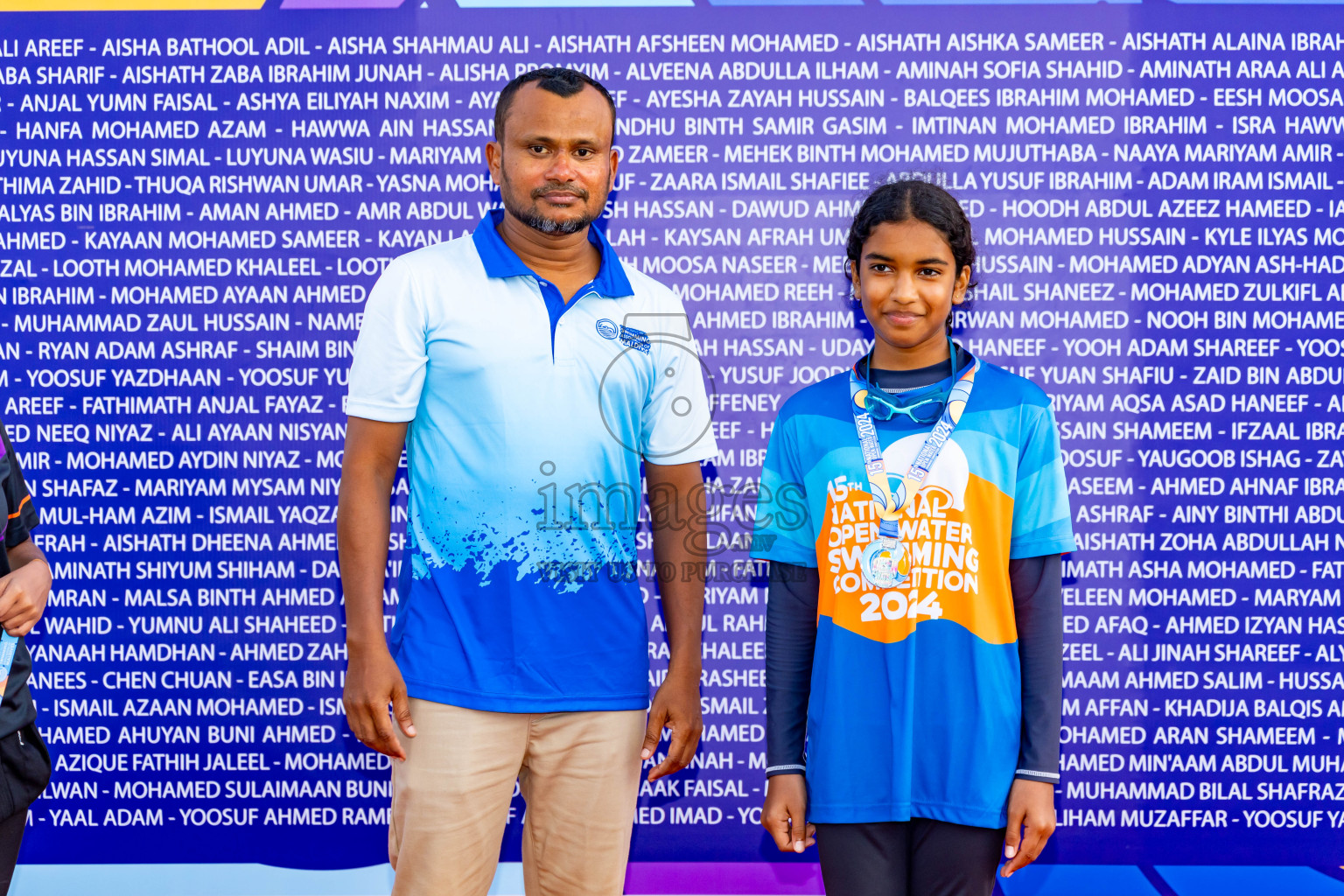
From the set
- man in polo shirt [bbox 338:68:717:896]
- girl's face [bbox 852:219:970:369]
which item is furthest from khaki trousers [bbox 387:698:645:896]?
girl's face [bbox 852:219:970:369]

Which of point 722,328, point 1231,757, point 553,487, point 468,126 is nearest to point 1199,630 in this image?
point 1231,757

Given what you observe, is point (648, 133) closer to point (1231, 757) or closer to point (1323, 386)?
point (1323, 386)

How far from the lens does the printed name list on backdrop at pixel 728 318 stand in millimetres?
2596

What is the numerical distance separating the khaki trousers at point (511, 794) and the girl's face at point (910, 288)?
0.96m

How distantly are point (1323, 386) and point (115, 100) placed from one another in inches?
139

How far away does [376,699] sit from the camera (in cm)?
180

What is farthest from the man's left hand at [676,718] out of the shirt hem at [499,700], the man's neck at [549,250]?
the man's neck at [549,250]

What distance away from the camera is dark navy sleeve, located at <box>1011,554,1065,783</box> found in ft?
5.44

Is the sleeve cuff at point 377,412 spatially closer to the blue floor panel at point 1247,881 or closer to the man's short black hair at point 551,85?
the man's short black hair at point 551,85

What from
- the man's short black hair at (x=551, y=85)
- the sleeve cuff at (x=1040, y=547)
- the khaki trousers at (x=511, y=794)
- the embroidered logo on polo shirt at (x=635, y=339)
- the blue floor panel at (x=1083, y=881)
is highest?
the man's short black hair at (x=551, y=85)

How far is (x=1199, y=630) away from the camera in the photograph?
262cm

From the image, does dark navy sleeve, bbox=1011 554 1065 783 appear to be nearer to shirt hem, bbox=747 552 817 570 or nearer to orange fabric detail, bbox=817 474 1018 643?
orange fabric detail, bbox=817 474 1018 643

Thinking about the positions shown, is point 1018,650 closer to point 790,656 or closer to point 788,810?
point 790,656

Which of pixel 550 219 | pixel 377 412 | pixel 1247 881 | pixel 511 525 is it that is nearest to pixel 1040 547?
pixel 511 525
